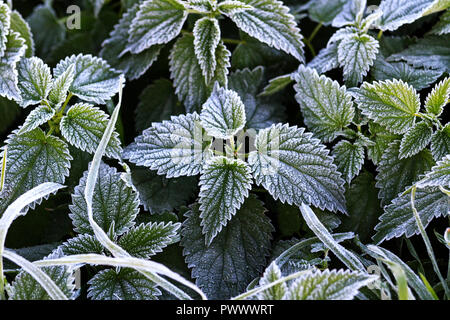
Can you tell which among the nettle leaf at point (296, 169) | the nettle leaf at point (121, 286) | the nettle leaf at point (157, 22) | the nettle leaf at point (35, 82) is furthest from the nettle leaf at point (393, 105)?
the nettle leaf at point (35, 82)

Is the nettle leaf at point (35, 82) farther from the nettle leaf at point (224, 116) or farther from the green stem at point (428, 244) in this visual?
the green stem at point (428, 244)

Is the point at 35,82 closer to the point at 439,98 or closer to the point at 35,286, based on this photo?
the point at 35,286

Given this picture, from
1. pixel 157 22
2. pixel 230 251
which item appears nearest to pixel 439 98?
pixel 230 251

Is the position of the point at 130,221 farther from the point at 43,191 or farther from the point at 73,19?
the point at 73,19

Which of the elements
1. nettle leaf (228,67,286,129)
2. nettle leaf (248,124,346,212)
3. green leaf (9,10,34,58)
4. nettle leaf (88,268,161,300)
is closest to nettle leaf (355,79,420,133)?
nettle leaf (248,124,346,212)

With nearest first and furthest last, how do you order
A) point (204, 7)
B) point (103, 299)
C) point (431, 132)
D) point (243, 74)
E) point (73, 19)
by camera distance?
1. point (103, 299)
2. point (431, 132)
3. point (204, 7)
4. point (243, 74)
5. point (73, 19)
